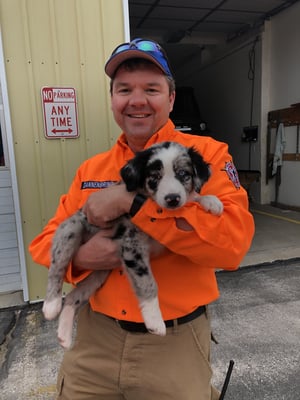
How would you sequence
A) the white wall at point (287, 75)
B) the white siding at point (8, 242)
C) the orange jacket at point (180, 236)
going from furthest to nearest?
the white wall at point (287, 75)
the white siding at point (8, 242)
the orange jacket at point (180, 236)

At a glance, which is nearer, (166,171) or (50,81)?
(166,171)

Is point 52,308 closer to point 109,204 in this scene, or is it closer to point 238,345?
point 109,204

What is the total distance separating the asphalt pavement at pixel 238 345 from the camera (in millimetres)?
2729

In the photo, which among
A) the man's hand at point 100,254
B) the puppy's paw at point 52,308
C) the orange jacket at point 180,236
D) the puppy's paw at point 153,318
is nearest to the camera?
the orange jacket at point 180,236

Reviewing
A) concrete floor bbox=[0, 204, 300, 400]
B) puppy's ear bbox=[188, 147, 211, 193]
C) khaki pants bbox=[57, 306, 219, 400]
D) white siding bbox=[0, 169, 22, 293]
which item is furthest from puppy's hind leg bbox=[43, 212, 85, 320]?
white siding bbox=[0, 169, 22, 293]

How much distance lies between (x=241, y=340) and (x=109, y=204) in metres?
2.44

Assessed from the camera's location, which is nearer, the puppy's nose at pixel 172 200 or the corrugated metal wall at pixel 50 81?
the puppy's nose at pixel 172 200

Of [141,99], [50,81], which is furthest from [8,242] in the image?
[141,99]

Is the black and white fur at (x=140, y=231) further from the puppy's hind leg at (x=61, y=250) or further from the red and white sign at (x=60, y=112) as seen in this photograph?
the red and white sign at (x=60, y=112)

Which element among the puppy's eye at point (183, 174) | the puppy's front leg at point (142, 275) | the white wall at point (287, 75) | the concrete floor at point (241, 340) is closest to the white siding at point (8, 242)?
the concrete floor at point (241, 340)

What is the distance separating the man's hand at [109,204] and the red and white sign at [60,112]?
2447 mm

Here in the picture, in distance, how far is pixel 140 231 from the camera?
1591 mm

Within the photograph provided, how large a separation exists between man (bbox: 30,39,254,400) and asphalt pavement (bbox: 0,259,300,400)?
1339mm

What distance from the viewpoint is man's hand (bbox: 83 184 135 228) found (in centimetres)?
145
